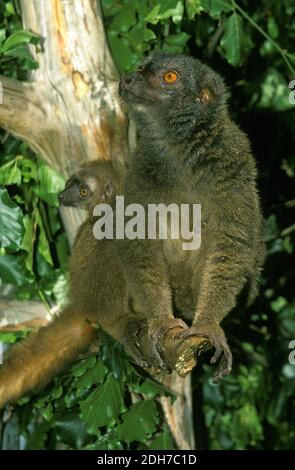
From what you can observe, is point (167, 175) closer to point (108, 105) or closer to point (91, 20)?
point (108, 105)

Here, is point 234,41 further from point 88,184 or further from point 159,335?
point 159,335

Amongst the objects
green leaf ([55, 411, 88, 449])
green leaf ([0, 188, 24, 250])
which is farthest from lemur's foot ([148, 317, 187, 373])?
green leaf ([55, 411, 88, 449])

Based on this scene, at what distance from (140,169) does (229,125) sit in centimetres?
61

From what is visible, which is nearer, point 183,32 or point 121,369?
point 121,369

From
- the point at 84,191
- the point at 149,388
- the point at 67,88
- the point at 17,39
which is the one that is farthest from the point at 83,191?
the point at 149,388

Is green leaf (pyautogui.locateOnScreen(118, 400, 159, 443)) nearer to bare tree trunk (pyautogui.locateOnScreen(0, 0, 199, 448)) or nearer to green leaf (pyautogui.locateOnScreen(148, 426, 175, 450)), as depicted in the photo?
green leaf (pyautogui.locateOnScreen(148, 426, 175, 450))

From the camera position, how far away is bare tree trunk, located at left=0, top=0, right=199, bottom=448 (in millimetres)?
5289

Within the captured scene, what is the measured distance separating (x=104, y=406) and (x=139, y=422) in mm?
301

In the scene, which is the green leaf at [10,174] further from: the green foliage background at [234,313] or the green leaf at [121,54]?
the green leaf at [121,54]

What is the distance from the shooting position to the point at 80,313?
5.19m

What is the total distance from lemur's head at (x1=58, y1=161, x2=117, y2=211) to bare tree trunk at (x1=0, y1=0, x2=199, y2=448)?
14 centimetres

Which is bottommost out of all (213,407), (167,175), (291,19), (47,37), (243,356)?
(213,407)
